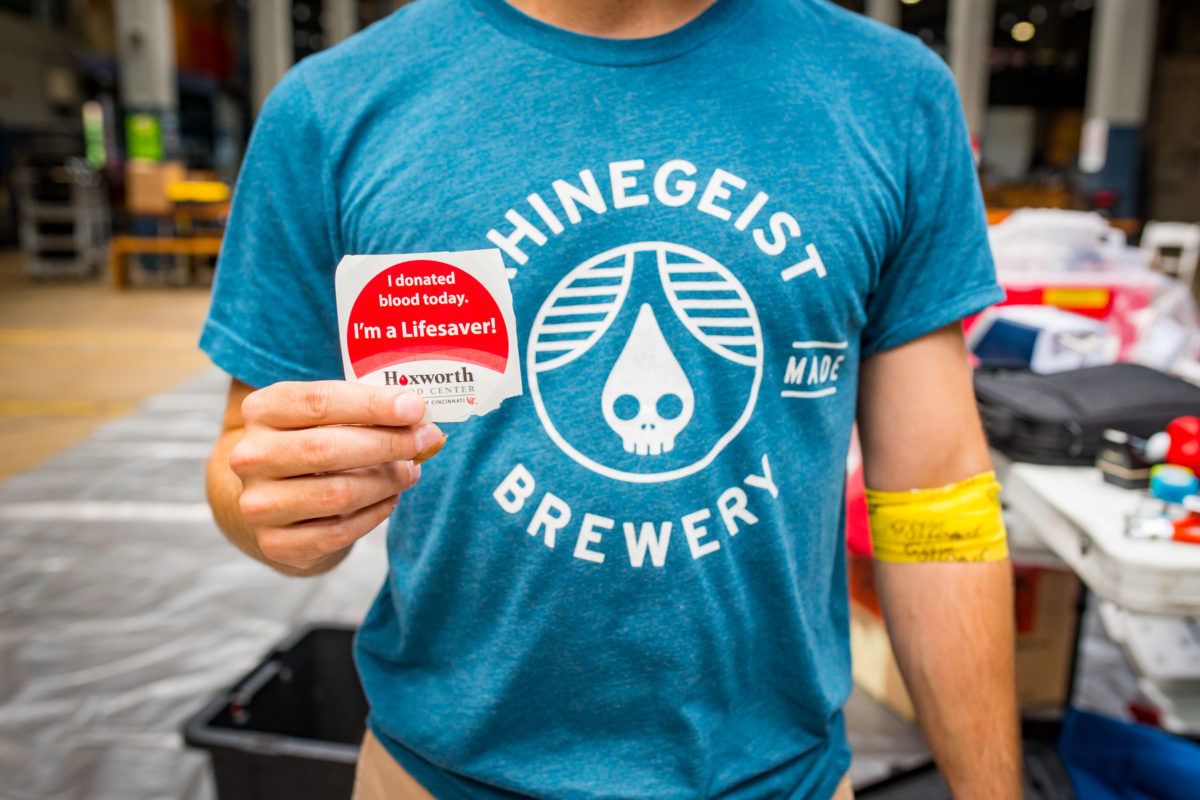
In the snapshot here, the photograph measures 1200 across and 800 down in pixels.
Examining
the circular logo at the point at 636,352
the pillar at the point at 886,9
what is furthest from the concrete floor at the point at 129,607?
the pillar at the point at 886,9

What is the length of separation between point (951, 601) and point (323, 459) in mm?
636

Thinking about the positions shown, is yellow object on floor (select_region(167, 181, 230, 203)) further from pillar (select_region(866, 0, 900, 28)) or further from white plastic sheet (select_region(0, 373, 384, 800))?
pillar (select_region(866, 0, 900, 28))

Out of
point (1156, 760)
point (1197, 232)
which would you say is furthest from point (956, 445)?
point (1197, 232)

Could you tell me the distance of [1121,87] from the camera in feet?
42.2

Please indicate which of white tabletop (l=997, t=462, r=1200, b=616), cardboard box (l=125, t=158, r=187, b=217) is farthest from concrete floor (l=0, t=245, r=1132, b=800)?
cardboard box (l=125, t=158, r=187, b=217)

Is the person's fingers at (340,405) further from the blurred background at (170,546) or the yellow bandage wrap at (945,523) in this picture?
the blurred background at (170,546)

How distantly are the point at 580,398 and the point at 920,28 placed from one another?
817 inches

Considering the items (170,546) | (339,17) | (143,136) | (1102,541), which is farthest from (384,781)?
(339,17)

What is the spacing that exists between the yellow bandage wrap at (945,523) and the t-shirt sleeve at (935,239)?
168 millimetres

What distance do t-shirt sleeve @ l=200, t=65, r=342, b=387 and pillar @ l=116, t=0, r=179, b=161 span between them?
13.5 meters

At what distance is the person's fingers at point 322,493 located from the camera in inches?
26.0

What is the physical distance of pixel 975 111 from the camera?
46.7ft

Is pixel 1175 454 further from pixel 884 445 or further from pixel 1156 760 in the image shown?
pixel 884 445

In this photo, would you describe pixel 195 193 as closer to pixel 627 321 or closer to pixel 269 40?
pixel 269 40
